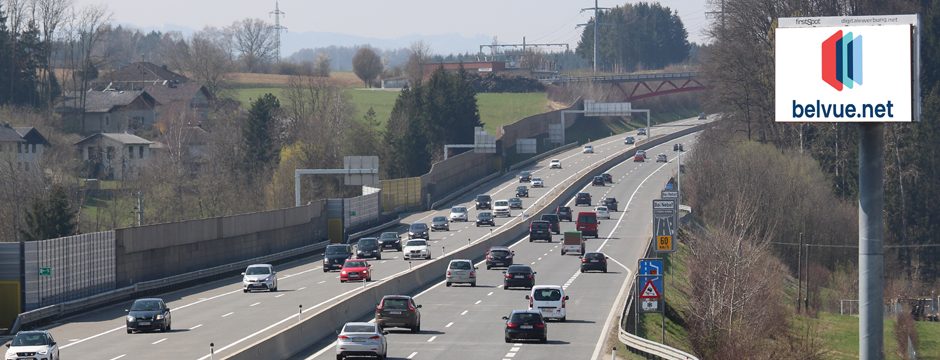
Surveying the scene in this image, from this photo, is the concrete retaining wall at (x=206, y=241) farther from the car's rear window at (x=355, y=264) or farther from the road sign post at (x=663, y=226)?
the road sign post at (x=663, y=226)

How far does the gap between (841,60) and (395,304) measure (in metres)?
24.1

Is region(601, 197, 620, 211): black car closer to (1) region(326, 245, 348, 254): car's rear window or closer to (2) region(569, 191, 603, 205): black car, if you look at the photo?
(2) region(569, 191, 603, 205): black car

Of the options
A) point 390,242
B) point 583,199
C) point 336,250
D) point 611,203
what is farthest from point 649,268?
point 583,199

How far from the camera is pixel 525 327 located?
4216cm

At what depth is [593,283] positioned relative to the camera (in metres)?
65.1

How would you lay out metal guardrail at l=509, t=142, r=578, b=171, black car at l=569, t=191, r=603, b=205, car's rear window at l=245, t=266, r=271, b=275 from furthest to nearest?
metal guardrail at l=509, t=142, r=578, b=171 → black car at l=569, t=191, r=603, b=205 → car's rear window at l=245, t=266, r=271, b=275

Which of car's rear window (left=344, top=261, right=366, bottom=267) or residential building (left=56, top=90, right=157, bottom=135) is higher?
residential building (left=56, top=90, right=157, bottom=135)

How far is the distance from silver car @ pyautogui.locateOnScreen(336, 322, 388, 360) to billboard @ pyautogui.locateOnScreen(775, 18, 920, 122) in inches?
630

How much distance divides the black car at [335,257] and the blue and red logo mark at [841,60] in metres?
51.7

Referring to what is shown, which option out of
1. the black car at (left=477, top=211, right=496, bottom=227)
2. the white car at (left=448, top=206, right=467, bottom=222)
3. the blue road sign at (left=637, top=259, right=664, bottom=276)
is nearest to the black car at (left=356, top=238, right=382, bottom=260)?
the black car at (left=477, top=211, right=496, bottom=227)

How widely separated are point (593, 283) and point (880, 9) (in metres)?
50.9

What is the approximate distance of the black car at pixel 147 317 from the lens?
44.6 metres

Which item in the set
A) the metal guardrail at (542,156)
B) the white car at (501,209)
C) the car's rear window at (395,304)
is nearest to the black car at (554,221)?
the white car at (501,209)

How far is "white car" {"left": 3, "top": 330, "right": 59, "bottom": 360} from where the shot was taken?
35906 millimetres
